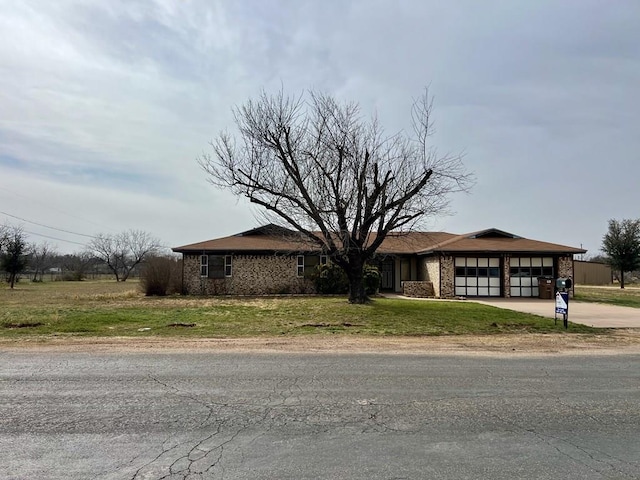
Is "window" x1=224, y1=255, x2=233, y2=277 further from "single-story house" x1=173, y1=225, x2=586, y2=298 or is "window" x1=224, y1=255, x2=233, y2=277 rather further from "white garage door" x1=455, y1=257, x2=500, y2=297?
"white garage door" x1=455, y1=257, x2=500, y2=297

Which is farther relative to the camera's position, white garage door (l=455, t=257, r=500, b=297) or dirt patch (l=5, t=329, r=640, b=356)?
white garage door (l=455, t=257, r=500, b=297)

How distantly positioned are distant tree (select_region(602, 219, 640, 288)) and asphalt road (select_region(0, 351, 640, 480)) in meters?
44.4

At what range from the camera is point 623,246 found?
46375 millimetres

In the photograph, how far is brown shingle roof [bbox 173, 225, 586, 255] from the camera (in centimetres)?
2719

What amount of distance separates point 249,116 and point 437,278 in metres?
14.4

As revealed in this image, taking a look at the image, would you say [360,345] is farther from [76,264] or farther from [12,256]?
[76,264]

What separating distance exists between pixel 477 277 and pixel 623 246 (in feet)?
89.4

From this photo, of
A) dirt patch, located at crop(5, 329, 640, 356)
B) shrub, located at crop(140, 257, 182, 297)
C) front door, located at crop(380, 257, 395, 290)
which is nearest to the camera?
dirt patch, located at crop(5, 329, 640, 356)

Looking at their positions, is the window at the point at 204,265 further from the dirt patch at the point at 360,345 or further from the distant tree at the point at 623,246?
the distant tree at the point at 623,246

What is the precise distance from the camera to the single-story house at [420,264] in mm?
27516

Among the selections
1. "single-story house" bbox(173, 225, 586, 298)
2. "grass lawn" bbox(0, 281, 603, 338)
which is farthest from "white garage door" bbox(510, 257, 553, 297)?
"grass lawn" bbox(0, 281, 603, 338)

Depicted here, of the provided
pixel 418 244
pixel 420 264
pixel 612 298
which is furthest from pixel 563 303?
pixel 418 244

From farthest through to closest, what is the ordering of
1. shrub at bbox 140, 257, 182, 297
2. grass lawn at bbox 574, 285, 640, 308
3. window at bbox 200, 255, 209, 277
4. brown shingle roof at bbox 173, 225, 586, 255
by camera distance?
window at bbox 200, 255, 209, 277
shrub at bbox 140, 257, 182, 297
brown shingle roof at bbox 173, 225, 586, 255
grass lawn at bbox 574, 285, 640, 308

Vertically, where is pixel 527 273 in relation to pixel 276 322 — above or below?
above
